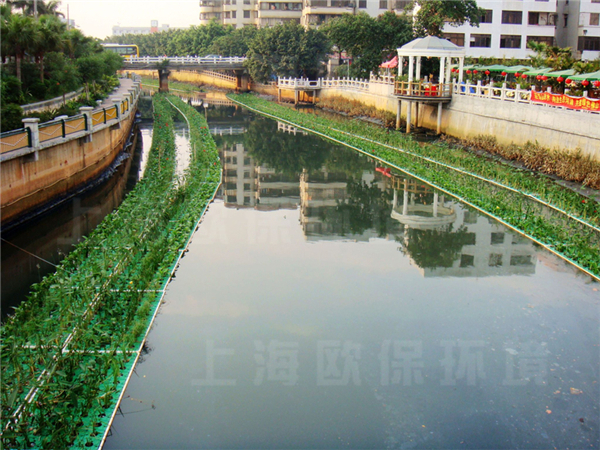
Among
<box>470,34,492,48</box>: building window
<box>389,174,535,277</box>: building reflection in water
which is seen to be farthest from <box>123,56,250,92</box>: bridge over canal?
<box>389,174,535,277</box>: building reflection in water

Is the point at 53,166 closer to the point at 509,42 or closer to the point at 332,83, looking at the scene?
the point at 332,83

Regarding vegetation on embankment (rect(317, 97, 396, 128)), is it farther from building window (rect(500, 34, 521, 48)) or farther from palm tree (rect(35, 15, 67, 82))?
palm tree (rect(35, 15, 67, 82))

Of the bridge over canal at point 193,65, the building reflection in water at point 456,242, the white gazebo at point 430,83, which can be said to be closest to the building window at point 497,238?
the building reflection in water at point 456,242

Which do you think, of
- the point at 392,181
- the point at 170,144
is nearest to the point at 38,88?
the point at 170,144

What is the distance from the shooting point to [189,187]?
66.8ft

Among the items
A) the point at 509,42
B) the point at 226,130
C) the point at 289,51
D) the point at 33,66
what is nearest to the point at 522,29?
the point at 509,42

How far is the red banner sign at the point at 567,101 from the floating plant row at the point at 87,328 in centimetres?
1313

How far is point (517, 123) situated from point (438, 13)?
73.0 feet

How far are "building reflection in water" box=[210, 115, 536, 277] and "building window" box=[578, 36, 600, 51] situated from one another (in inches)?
1554

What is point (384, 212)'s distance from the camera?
18.8 meters

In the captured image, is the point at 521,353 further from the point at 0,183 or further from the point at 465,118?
the point at 465,118

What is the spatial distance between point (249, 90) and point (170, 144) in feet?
150

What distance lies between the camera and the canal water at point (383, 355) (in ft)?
26.0

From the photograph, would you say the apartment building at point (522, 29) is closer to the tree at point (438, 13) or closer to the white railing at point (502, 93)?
the tree at point (438, 13)
